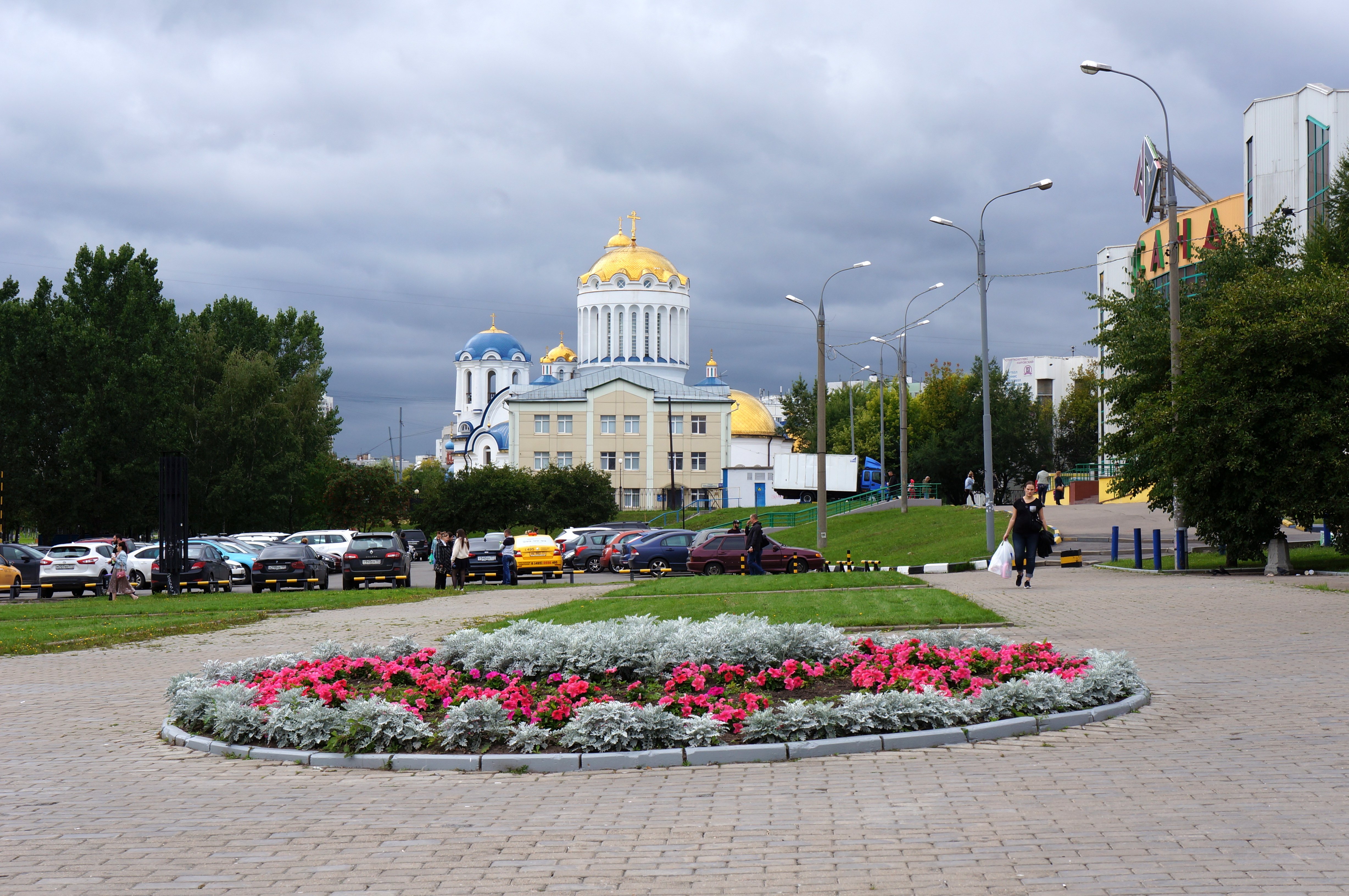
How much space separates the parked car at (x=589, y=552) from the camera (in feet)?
A: 129

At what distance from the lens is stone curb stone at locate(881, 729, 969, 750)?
26.6 feet

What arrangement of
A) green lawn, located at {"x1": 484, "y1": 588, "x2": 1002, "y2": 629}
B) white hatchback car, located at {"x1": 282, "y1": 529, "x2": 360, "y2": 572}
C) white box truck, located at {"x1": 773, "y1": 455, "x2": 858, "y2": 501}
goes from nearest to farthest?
1. green lawn, located at {"x1": 484, "y1": 588, "x2": 1002, "y2": 629}
2. white hatchback car, located at {"x1": 282, "y1": 529, "x2": 360, "y2": 572}
3. white box truck, located at {"x1": 773, "y1": 455, "x2": 858, "y2": 501}

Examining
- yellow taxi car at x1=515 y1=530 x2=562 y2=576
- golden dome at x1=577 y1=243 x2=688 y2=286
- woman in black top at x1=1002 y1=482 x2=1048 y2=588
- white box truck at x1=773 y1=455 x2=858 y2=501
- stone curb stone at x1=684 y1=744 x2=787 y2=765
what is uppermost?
golden dome at x1=577 y1=243 x2=688 y2=286

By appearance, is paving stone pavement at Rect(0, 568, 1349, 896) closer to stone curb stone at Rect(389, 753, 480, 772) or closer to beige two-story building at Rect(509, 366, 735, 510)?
stone curb stone at Rect(389, 753, 480, 772)

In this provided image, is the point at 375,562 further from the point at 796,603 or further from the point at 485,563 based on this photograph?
the point at 796,603

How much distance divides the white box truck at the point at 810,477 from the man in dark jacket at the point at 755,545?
31806 mm

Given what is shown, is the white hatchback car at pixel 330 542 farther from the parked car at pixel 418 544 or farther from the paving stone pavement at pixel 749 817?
the paving stone pavement at pixel 749 817

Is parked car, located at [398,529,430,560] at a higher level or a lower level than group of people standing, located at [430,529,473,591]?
lower

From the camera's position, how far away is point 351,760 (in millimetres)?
8062

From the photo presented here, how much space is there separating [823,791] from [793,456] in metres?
61.0

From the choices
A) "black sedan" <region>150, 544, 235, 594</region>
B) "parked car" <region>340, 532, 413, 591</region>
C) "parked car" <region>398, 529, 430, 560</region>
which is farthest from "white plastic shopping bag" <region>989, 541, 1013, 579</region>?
"parked car" <region>398, 529, 430, 560</region>

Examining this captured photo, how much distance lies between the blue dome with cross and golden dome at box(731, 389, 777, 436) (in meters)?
29.0

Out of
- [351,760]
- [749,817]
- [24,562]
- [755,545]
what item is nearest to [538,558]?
[755,545]

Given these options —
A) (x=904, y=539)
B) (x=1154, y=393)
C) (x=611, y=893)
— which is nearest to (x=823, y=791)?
(x=611, y=893)
